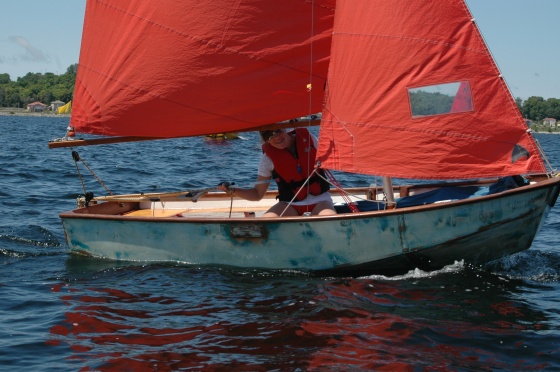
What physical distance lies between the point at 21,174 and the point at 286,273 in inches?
486

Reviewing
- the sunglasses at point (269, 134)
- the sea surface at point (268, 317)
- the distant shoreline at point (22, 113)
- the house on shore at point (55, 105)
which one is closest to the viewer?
the sea surface at point (268, 317)

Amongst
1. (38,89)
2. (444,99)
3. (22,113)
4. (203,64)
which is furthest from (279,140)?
(38,89)

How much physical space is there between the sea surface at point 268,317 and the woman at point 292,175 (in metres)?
0.81

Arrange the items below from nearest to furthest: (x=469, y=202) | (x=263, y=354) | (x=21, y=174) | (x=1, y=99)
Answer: (x=263, y=354)
(x=469, y=202)
(x=21, y=174)
(x=1, y=99)

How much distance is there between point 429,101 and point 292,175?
1761 mm

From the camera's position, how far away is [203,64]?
29.2 feet

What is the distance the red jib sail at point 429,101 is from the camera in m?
7.96

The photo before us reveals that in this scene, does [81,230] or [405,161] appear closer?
[405,161]

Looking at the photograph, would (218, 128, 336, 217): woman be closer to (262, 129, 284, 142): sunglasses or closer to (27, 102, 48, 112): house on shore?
(262, 129, 284, 142): sunglasses

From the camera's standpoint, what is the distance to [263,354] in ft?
20.8

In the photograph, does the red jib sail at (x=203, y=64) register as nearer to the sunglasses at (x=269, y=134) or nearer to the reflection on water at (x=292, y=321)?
the sunglasses at (x=269, y=134)

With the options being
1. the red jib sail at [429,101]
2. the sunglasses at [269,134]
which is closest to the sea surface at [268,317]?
the red jib sail at [429,101]

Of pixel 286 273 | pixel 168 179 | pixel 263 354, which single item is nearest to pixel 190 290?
pixel 286 273

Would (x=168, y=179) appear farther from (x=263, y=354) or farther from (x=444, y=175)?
(x=263, y=354)
